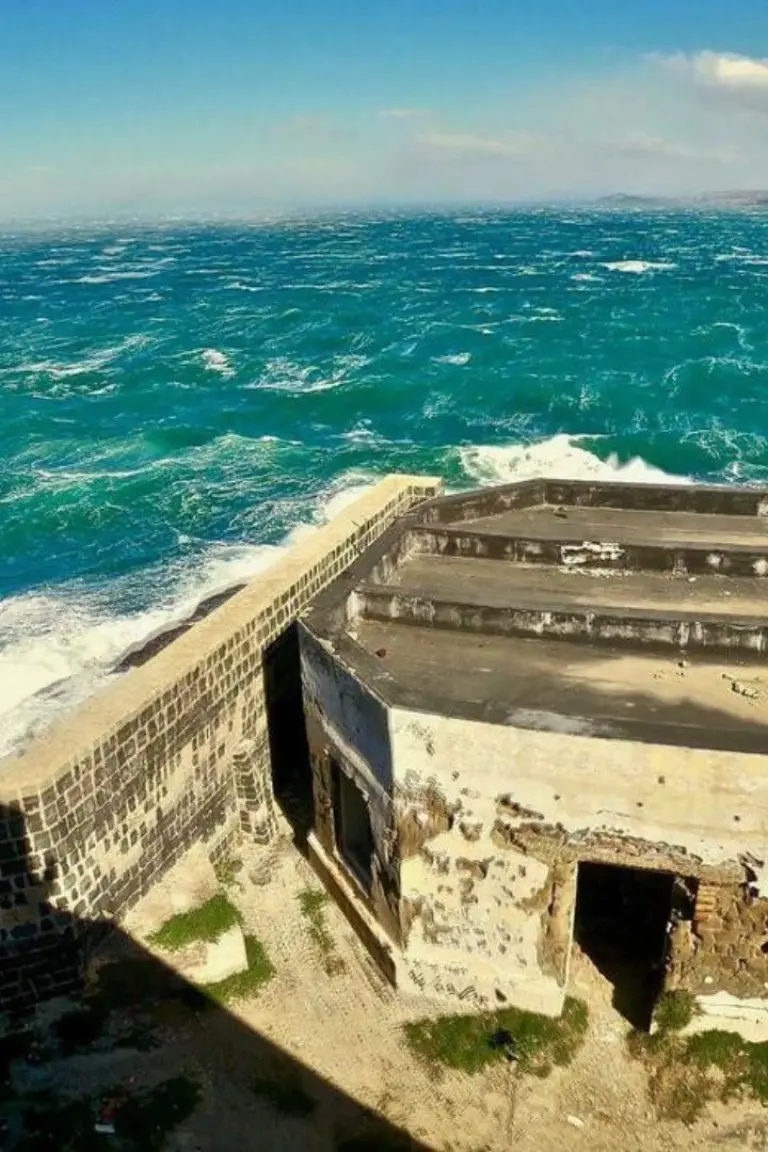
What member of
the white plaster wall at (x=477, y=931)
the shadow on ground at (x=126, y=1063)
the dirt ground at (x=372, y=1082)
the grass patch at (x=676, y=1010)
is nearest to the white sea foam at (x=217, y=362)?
the shadow on ground at (x=126, y=1063)

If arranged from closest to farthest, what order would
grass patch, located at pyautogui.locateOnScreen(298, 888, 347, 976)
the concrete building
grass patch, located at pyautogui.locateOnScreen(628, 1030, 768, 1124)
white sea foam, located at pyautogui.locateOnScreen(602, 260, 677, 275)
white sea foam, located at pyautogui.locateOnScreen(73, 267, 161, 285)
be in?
→ the concrete building < grass patch, located at pyautogui.locateOnScreen(628, 1030, 768, 1124) < grass patch, located at pyautogui.locateOnScreen(298, 888, 347, 976) < white sea foam, located at pyautogui.locateOnScreen(602, 260, 677, 275) < white sea foam, located at pyautogui.locateOnScreen(73, 267, 161, 285)

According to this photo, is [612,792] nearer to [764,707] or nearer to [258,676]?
[764,707]

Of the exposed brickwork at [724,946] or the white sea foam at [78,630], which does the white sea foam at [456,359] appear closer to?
the white sea foam at [78,630]

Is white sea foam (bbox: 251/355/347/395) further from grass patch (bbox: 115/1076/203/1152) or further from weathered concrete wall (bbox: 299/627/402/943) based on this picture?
grass patch (bbox: 115/1076/203/1152)

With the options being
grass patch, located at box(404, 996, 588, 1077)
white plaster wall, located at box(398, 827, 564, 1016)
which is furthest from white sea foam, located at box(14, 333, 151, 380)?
grass patch, located at box(404, 996, 588, 1077)

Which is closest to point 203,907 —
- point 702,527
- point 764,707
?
point 764,707

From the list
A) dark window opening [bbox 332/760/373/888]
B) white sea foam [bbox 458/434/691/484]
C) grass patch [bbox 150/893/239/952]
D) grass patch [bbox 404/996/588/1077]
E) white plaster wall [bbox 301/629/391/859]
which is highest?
white plaster wall [bbox 301/629/391/859]

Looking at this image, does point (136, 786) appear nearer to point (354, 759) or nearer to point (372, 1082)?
point (354, 759)
